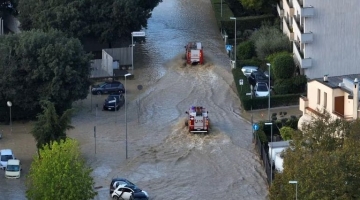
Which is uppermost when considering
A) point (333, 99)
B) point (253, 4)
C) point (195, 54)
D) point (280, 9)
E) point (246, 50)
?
point (253, 4)

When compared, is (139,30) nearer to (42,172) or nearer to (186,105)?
(186,105)

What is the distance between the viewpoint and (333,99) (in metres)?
65.7

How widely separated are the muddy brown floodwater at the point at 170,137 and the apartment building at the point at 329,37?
563cm

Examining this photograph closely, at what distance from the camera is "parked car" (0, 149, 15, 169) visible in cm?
6806

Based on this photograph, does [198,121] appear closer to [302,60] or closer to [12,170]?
[302,60]

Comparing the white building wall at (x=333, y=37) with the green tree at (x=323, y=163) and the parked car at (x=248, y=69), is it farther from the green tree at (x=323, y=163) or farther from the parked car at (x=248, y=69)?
the green tree at (x=323, y=163)

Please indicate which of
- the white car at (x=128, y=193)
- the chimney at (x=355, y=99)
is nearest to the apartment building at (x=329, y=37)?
the chimney at (x=355, y=99)

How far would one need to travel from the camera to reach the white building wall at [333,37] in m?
80.0

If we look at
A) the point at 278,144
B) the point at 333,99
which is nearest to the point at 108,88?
the point at 278,144

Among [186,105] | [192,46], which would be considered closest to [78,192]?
[186,105]

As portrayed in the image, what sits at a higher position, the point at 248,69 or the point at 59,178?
the point at 248,69

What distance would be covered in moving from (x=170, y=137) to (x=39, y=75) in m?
8.89

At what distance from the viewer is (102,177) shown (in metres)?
67.1

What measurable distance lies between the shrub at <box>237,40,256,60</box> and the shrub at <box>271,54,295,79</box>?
19.4 ft
